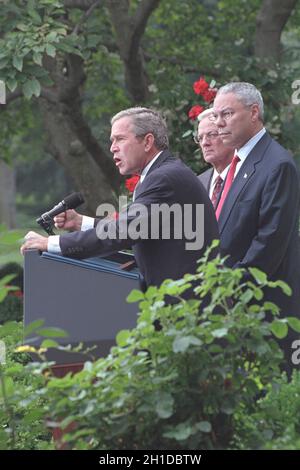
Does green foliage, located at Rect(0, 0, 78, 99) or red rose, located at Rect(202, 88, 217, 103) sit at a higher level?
green foliage, located at Rect(0, 0, 78, 99)

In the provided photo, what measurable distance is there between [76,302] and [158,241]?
546mm

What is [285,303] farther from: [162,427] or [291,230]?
[162,427]

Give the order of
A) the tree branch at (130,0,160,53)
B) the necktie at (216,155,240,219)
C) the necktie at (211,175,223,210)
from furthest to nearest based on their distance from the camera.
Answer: the tree branch at (130,0,160,53), the necktie at (211,175,223,210), the necktie at (216,155,240,219)

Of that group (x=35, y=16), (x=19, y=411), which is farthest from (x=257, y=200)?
(x=35, y=16)

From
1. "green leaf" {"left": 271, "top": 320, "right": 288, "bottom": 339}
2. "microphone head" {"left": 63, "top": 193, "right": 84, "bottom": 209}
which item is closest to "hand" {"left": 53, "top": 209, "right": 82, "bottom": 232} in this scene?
"microphone head" {"left": 63, "top": 193, "right": 84, "bottom": 209}

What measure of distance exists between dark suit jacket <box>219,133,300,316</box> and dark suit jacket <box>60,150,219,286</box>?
17.9 inches

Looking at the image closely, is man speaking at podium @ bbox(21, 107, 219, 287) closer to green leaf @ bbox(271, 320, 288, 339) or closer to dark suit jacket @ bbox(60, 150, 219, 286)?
dark suit jacket @ bbox(60, 150, 219, 286)

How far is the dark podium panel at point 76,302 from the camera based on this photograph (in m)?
4.78

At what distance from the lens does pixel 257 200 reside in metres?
5.77

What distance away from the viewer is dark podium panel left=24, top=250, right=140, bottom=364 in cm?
478

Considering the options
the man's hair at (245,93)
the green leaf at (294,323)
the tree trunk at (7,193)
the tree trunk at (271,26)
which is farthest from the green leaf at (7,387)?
the tree trunk at (7,193)

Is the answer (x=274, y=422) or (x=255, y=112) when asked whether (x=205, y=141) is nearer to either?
(x=255, y=112)

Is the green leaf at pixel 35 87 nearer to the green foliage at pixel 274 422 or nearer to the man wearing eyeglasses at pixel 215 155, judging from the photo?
the man wearing eyeglasses at pixel 215 155
